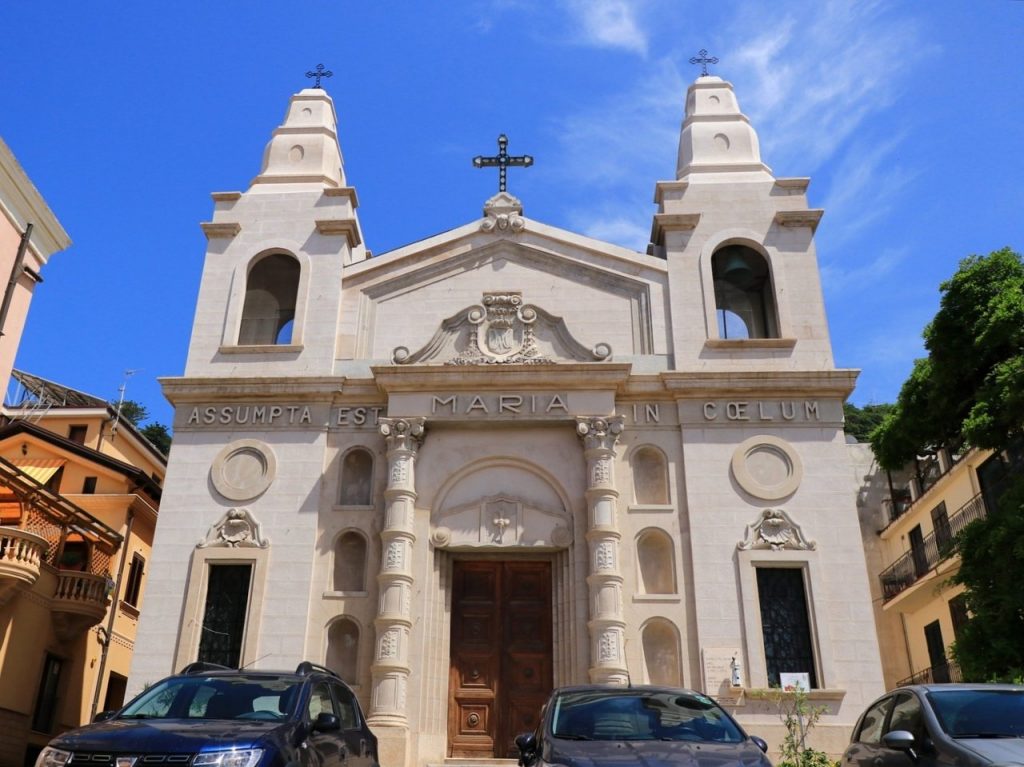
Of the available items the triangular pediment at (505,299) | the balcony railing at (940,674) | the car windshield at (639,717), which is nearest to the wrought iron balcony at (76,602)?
the triangular pediment at (505,299)

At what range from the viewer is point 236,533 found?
18.8 meters

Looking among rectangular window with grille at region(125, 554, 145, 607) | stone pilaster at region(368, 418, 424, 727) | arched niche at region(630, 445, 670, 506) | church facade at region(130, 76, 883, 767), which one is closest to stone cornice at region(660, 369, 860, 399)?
church facade at region(130, 76, 883, 767)

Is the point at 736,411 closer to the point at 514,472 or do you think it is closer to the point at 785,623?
the point at 785,623

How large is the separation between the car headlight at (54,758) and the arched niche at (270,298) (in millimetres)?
14454

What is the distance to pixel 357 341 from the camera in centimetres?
2083

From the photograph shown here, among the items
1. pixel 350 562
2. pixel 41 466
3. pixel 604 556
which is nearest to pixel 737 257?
pixel 604 556

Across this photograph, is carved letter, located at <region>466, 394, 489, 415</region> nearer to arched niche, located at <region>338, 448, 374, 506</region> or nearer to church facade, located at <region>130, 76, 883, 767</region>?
church facade, located at <region>130, 76, 883, 767</region>

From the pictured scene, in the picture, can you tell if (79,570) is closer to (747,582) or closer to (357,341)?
(357,341)

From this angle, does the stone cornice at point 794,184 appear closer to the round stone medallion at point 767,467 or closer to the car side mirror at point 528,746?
the round stone medallion at point 767,467

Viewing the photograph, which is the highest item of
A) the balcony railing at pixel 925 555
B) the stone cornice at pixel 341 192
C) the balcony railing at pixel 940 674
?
the stone cornice at pixel 341 192

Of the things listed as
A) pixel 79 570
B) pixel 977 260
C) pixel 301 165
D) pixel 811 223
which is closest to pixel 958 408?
pixel 977 260

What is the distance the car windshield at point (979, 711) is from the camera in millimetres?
8812

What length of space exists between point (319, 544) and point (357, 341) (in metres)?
4.66

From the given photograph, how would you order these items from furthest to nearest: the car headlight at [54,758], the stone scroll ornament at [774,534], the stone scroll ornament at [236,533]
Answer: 1. the stone scroll ornament at [236,533]
2. the stone scroll ornament at [774,534]
3. the car headlight at [54,758]
